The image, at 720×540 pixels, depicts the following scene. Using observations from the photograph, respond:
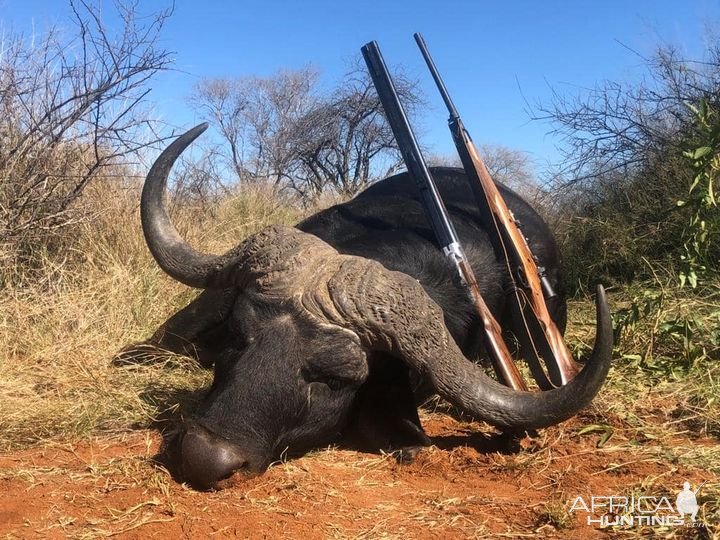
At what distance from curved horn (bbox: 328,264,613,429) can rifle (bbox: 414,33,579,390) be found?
68 cm

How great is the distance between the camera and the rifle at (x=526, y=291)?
130 inches

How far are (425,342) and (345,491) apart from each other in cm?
69

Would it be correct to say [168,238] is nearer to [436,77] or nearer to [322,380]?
[322,380]

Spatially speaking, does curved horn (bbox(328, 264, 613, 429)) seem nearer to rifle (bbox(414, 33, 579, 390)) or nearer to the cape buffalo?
the cape buffalo

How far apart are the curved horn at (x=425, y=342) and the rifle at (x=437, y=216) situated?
44cm

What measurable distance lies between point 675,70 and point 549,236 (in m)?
4.13

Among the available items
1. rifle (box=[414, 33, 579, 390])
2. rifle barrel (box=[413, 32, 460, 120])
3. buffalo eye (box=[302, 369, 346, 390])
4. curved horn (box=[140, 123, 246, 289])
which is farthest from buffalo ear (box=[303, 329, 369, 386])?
rifle barrel (box=[413, 32, 460, 120])

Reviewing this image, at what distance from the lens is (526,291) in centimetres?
357

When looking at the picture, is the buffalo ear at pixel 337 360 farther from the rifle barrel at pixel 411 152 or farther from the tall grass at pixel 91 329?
the tall grass at pixel 91 329

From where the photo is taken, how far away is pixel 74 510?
8.02ft

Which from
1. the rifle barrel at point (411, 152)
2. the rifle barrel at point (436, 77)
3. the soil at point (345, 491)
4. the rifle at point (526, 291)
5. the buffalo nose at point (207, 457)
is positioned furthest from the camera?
→ the rifle barrel at point (436, 77)

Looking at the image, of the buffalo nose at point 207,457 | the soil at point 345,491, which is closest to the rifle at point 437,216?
the soil at point 345,491

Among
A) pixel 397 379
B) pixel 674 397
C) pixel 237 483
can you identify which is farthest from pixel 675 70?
pixel 237 483

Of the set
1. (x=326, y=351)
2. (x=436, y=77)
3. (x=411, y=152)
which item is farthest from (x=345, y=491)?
(x=436, y=77)
